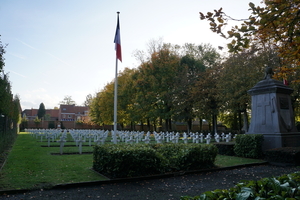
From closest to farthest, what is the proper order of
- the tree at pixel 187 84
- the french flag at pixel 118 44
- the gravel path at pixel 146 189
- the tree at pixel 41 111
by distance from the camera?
1. the gravel path at pixel 146 189
2. the french flag at pixel 118 44
3. the tree at pixel 187 84
4. the tree at pixel 41 111

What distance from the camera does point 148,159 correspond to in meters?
8.48

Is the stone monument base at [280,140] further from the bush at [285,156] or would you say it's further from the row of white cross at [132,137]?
the row of white cross at [132,137]

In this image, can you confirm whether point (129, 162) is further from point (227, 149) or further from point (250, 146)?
point (227, 149)

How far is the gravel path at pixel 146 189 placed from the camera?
20.5ft

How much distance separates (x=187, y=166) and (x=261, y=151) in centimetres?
552

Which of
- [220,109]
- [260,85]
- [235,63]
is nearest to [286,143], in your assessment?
[260,85]

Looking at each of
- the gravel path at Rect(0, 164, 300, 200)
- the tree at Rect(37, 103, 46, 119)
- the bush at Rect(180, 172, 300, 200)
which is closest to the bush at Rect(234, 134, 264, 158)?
the gravel path at Rect(0, 164, 300, 200)

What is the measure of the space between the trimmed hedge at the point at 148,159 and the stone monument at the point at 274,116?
451 cm

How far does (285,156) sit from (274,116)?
273cm

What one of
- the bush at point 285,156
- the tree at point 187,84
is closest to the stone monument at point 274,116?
the bush at point 285,156

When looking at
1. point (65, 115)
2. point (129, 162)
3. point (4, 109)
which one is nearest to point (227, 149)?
point (129, 162)

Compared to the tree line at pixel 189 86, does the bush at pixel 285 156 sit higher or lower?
lower

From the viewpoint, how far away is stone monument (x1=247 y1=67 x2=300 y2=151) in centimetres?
Result: 1294

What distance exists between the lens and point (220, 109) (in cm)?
3359
